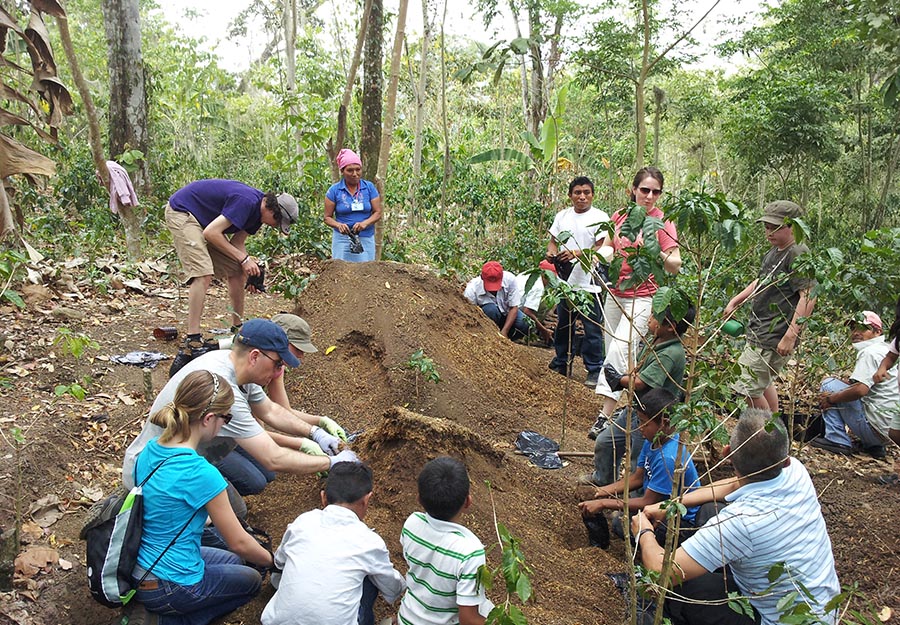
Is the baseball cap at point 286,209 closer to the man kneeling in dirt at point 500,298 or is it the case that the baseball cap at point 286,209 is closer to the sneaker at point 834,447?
the man kneeling in dirt at point 500,298

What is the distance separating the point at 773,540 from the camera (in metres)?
2.58

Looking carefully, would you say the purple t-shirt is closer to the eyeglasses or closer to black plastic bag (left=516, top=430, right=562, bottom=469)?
the eyeglasses

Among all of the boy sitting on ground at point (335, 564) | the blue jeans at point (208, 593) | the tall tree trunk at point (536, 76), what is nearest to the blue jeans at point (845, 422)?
the boy sitting on ground at point (335, 564)

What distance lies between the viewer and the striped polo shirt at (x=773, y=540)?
257 cm

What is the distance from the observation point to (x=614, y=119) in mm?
15789

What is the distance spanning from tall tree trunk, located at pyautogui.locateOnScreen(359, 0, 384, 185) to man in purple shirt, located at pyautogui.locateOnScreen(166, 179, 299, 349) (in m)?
3.30

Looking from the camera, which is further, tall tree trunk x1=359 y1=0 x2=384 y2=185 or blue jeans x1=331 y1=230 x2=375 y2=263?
tall tree trunk x1=359 y1=0 x2=384 y2=185

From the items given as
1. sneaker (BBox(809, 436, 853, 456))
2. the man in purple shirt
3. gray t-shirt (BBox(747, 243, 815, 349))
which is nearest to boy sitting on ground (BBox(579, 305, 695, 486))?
gray t-shirt (BBox(747, 243, 815, 349))

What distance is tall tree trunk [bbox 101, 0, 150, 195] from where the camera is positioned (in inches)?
355

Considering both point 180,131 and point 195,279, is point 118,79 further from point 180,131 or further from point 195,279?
point 180,131

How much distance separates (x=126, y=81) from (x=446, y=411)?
7.32 metres

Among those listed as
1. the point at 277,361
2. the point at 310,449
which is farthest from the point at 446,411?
the point at 277,361

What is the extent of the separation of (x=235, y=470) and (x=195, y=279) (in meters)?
2.11

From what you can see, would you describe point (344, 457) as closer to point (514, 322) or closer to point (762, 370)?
point (762, 370)
